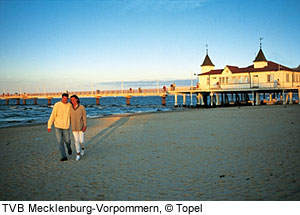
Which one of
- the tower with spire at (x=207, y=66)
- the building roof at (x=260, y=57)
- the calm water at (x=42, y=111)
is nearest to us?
the calm water at (x=42, y=111)

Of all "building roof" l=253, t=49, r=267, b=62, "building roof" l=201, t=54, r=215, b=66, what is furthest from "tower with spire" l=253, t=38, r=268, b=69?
"building roof" l=201, t=54, r=215, b=66

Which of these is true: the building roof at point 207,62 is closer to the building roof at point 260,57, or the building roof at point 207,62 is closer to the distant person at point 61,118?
the building roof at point 260,57

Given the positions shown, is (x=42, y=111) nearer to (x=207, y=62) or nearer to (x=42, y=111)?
(x=42, y=111)

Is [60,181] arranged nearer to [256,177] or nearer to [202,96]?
[256,177]

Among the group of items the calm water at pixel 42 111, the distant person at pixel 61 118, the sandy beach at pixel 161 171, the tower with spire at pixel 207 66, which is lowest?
the calm water at pixel 42 111

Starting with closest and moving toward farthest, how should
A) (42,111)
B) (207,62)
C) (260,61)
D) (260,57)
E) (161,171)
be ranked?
1. (161,171)
2. (260,61)
3. (260,57)
4. (42,111)
5. (207,62)

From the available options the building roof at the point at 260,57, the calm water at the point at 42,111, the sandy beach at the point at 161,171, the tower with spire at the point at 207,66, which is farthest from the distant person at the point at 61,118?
the tower with spire at the point at 207,66

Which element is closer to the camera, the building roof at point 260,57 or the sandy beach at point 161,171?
the sandy beach at point 161,171

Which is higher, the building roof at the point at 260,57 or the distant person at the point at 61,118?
the building roof at the point at 260,57

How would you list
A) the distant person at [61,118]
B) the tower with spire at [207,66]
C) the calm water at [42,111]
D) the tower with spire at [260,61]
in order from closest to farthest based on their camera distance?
the distant person at [61,118] < the calm water at [42,111] < the tower with spire at [260,61] < the tower with spire at [207,66]

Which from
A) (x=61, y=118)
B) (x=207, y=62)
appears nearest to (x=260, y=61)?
(x=207, y=62)

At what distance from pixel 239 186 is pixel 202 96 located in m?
45.1

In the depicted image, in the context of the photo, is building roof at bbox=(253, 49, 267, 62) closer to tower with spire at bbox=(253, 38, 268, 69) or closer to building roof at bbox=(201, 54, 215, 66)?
tower with spire at bbox=(253, 38, 268, 69)

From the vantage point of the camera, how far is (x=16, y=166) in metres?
7.35
